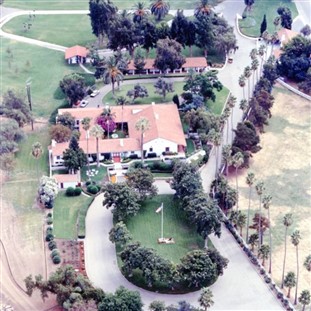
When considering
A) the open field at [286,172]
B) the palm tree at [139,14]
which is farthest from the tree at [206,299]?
the palm tree at [139,14]

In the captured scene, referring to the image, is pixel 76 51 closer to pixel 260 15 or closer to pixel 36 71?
pixel 36 71

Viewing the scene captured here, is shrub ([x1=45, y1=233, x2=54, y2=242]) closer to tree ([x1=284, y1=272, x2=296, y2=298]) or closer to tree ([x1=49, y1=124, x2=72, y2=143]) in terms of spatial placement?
tree ([x1=49, y1=124, x2=72, y2=143])

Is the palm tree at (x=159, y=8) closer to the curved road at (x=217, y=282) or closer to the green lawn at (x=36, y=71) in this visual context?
the green lawn at (x=36, y=71)

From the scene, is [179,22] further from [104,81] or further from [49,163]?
[49,163]

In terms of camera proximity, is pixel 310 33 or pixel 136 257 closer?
pixel 136 257

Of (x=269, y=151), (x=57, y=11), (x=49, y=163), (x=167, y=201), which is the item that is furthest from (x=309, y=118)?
(x=57, y=11)
